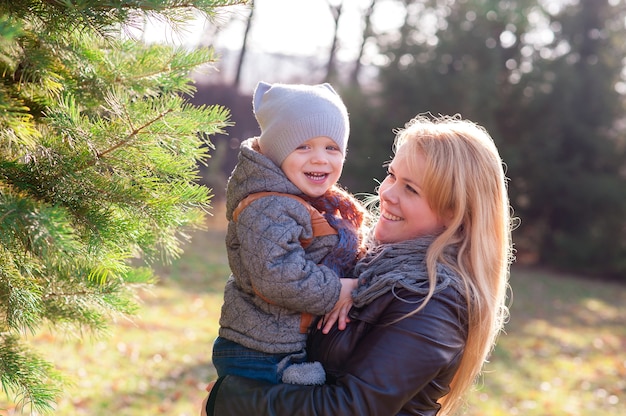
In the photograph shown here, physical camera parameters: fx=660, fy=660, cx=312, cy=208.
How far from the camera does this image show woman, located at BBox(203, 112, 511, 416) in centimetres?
203

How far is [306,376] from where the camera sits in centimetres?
217

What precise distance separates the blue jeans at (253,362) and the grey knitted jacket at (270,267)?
3 centimetres

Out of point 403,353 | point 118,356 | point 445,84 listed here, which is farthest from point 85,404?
point 445,84

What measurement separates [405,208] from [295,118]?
1.75 feet

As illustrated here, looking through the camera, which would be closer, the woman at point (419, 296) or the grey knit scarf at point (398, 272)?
the woman at point (419, 296)

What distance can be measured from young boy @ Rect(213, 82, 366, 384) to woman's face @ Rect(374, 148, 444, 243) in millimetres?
180

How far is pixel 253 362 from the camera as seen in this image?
231 centimetres

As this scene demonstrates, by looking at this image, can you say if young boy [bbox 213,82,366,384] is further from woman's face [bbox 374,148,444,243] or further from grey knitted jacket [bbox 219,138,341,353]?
woman's face [bbox 374,148,444,243]

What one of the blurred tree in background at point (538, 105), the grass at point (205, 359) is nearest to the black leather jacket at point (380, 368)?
the grass at point (205, 359)

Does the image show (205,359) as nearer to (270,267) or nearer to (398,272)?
(270,267)

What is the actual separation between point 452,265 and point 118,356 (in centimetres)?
540

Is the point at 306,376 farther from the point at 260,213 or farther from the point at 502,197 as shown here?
the point at 502,197

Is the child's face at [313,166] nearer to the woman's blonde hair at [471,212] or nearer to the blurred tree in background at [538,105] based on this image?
the woman's blonde hair at [471,212]

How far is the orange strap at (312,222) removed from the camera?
235 centimetres
